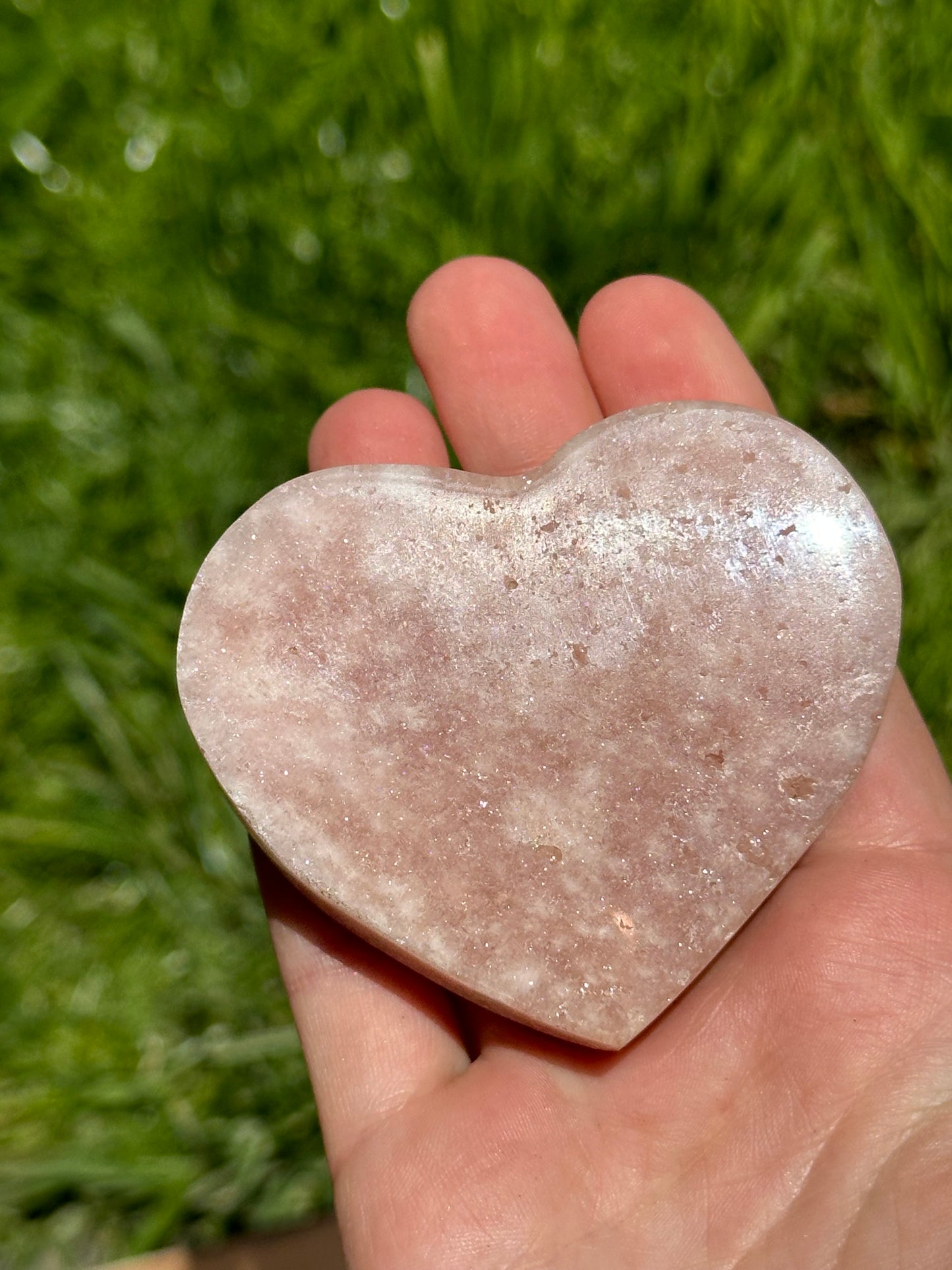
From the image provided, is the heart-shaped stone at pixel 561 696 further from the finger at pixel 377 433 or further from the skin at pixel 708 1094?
the finger at pixel 377 433

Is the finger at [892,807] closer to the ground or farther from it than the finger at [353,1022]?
farther from it

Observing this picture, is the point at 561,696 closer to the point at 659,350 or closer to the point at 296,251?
the point at 659,350

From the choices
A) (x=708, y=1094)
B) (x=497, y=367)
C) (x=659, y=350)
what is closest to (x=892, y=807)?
(x=708, y=1094)

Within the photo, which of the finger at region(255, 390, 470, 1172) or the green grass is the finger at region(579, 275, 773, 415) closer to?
the green grass

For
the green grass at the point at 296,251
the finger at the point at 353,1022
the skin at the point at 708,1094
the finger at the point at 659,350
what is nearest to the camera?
the skin at the point at 708,1094

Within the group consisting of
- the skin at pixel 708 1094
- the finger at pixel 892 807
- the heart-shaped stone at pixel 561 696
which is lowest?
the skin at pixel 708 1094

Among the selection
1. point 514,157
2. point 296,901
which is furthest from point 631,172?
point 296,901

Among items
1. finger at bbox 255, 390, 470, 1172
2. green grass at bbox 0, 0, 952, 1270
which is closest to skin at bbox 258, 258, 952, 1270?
finger at bbox 255, 390, 470, 1172

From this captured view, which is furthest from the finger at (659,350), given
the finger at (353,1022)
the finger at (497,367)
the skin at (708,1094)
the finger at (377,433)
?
the finger at (353,1022)
